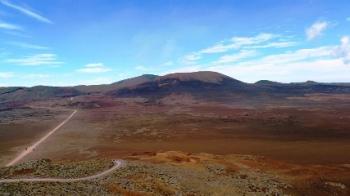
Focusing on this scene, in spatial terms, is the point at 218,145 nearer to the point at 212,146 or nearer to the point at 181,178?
the point at 212,146

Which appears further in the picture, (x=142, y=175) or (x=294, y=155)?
(x=294, y=155)

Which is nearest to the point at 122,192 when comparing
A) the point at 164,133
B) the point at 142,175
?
the point at 142,175

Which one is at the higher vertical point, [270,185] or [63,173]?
[63,173]

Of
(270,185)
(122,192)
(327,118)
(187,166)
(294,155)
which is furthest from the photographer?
(327,118)

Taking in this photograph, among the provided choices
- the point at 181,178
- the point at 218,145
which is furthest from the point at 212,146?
the point at 181,178

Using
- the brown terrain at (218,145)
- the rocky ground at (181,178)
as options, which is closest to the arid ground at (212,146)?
the brown terrain at (218,145)

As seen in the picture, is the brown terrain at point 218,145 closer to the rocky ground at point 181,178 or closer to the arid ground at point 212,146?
the arid ground at point 212,146

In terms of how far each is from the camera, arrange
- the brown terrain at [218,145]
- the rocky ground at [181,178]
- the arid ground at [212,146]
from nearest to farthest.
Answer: the rocky ground at [181,178], the arid ground at [212,146], the brown terrain at [218,145]

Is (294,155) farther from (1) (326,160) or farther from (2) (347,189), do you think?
(2) (347,189)

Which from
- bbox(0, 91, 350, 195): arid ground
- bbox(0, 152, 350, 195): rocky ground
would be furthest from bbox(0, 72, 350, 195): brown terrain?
bbox(0, 152, 350, 195): rocky ground

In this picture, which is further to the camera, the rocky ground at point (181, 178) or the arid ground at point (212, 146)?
the arid ground at point (212, 146)
